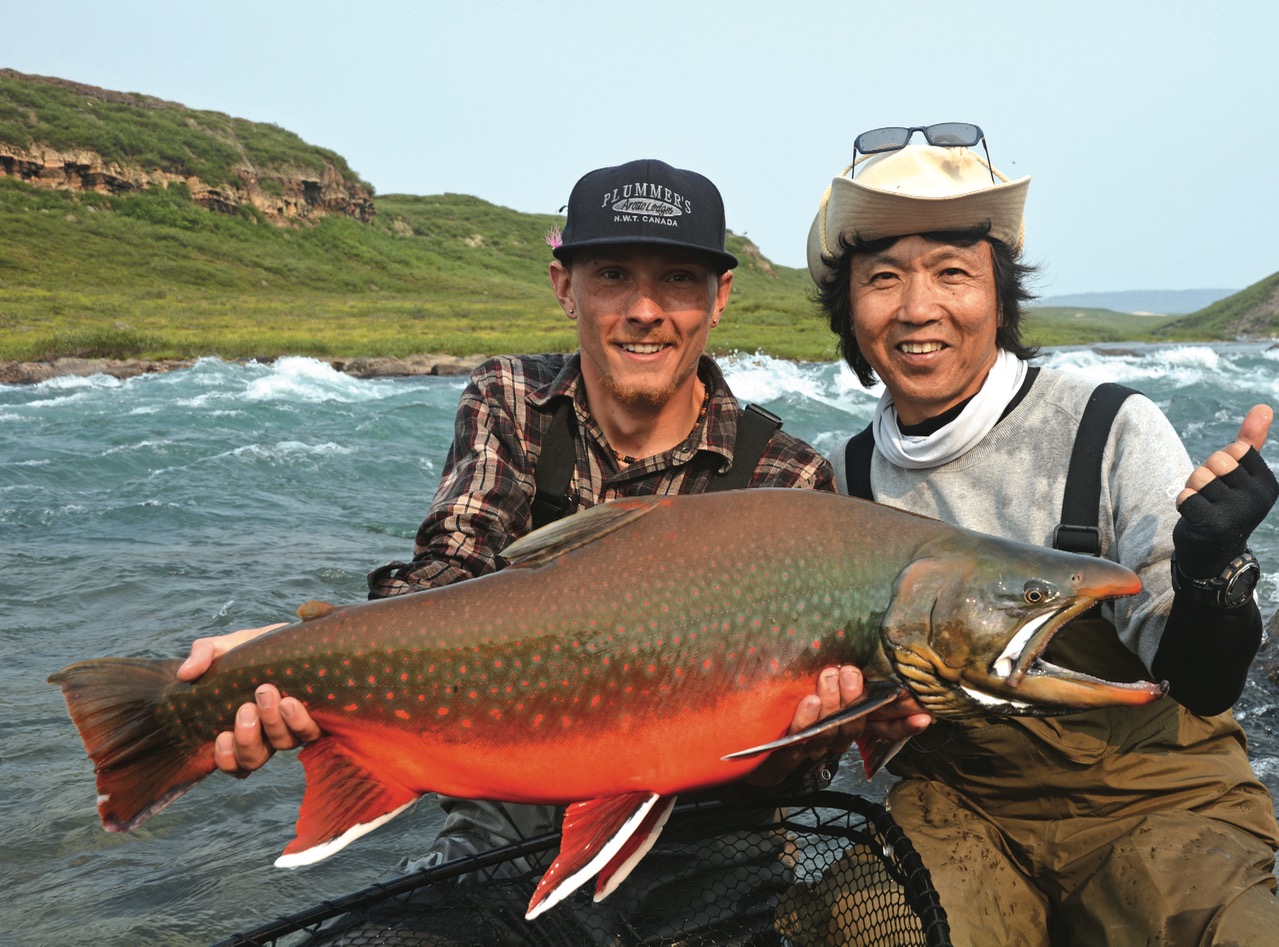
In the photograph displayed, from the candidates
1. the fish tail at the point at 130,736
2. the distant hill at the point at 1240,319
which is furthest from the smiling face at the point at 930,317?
the distant hill at the point at 1240,319

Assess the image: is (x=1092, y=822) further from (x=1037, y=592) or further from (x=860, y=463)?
(x=860, y=463)

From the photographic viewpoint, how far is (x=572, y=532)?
8.46 feet

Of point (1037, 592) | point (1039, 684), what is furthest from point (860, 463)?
point (1039, 684)

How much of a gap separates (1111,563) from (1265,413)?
52cm

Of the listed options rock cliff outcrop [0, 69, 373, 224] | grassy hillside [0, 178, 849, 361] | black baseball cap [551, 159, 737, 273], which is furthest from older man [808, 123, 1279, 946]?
rock cliff outcrop [0, 69, 373, 224]

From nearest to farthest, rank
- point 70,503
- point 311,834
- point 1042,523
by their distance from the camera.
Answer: point 311,834
point 1042,523
point 70,503

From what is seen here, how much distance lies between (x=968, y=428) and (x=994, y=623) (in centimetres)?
112

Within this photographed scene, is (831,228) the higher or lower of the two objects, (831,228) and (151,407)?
the higher

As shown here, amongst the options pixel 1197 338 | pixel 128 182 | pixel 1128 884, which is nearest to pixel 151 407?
pixel 1128 884

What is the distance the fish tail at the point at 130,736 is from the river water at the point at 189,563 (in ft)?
5.93

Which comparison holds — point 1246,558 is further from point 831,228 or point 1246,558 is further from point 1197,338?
point 1197,338

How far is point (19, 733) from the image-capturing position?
5574 mm

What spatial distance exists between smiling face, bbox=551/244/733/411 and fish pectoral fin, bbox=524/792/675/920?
143 centimetres

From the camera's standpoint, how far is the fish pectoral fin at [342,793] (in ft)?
8.40
